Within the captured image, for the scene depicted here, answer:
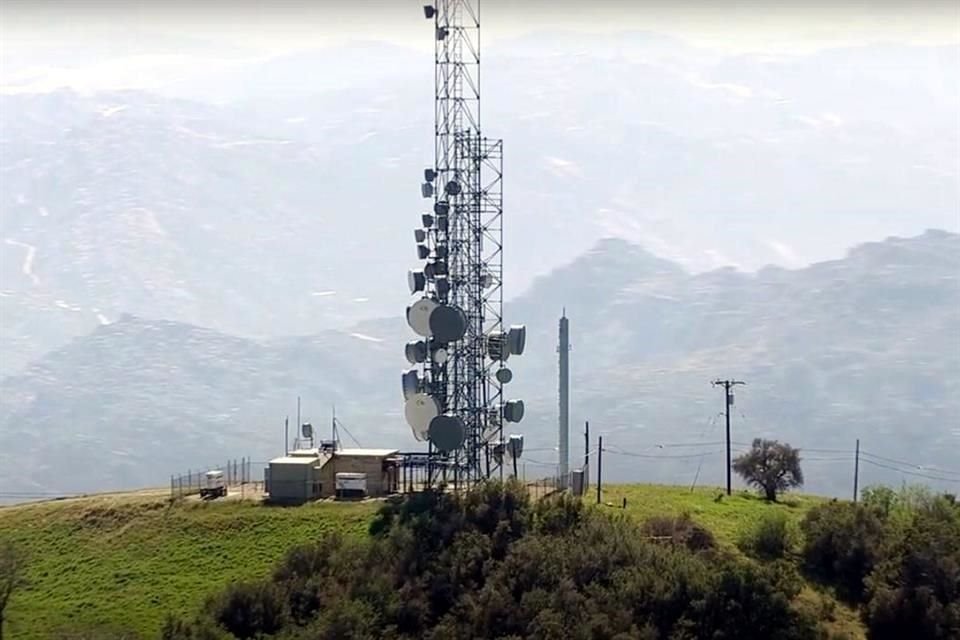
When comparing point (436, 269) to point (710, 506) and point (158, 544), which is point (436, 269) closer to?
point (710, 506)

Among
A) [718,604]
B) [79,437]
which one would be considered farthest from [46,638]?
[79,437]

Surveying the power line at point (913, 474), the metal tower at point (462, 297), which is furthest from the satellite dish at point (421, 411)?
the power line at point (913, 474)

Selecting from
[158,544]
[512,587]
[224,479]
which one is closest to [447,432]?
[512,587]

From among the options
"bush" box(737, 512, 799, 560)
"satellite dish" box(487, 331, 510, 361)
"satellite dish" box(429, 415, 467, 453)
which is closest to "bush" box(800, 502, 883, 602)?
"bush" box(737, 512, 799, 560)

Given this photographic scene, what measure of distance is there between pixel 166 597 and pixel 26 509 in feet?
29.9

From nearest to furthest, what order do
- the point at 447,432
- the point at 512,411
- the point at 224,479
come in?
1. the point at 447,432
2. the point at 512,411
3. the point at 224,479

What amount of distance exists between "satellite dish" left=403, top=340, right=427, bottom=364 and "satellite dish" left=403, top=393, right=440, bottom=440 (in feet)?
4.35

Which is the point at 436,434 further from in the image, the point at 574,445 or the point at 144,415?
the point at 144,415

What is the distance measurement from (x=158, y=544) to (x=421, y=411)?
8.30 metres

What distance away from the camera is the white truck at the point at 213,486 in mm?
39419

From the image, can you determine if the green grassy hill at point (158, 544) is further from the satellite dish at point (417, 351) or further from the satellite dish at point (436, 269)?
the satellite dish at point (436, 269)

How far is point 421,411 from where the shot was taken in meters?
37.8

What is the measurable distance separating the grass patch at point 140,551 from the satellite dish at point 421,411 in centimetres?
→ 262

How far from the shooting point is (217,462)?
176 m
